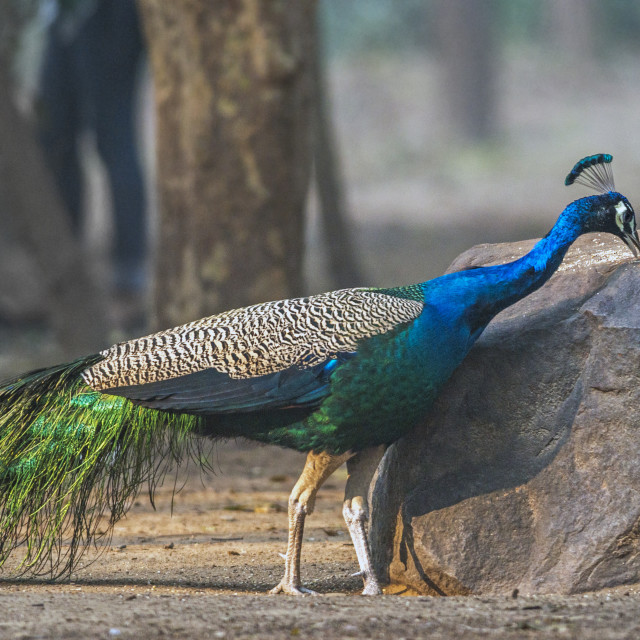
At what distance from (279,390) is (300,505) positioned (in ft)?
1.49

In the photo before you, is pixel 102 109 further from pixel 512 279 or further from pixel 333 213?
pixel 512 279

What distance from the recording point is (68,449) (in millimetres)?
4043

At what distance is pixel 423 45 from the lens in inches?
1192

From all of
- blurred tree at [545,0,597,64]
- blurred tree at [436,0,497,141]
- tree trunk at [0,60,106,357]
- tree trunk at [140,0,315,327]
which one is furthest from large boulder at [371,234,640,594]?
blurred tree at [545,0,597,64]

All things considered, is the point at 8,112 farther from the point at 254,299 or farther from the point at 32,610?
the point at 32,610

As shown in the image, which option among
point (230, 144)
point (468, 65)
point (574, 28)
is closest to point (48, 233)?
point (230, 144)

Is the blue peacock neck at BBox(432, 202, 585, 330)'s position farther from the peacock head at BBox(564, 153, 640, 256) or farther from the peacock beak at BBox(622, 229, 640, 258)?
the peacock beak at BBox(622, 229, 640, 258)

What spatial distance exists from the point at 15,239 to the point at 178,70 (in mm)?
4620

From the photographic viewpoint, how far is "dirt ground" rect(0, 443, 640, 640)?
10.1 feet

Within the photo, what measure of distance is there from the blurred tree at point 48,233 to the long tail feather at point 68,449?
17.1 feet

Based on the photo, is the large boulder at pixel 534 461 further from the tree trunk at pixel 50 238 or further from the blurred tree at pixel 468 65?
the blurred tree at pixel 468 65

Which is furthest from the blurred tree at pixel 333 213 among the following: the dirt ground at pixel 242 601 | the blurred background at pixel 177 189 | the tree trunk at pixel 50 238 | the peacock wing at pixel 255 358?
the peacock wing at pixel 255 358

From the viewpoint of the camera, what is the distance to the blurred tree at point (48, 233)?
9085mm

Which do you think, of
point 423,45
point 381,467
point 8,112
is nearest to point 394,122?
point 423,45
